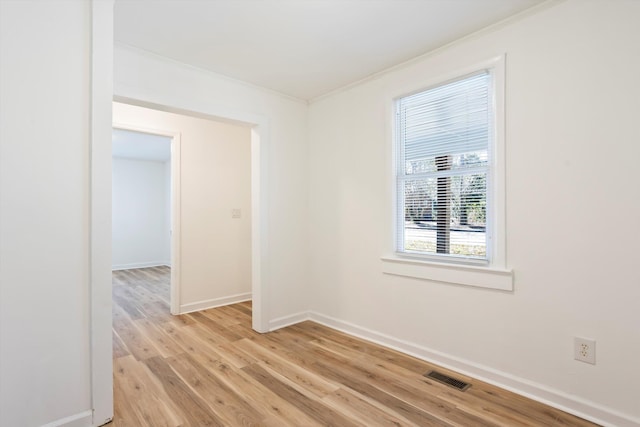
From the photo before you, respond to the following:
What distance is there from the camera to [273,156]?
3457mm

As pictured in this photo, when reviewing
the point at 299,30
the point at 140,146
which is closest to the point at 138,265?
the point at 140,146

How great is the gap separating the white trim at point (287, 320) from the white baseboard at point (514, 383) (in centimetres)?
68

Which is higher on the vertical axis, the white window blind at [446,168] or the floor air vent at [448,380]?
the white window blind at [446,168]

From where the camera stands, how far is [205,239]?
419 cm

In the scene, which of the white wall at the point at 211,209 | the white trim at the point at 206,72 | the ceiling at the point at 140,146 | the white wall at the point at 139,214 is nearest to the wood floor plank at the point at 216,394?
the white wall at the point at 211,209

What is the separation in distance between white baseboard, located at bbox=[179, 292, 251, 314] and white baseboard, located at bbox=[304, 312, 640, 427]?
187 cm

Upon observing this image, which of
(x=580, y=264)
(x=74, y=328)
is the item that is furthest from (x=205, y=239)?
(x=580, y=264)

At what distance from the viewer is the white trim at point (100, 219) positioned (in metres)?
1.83

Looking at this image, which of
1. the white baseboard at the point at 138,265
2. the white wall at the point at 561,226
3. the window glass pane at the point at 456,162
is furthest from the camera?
the white baseboard at the point at 138,265

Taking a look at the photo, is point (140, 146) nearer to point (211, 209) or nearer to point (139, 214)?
point (139, 214)

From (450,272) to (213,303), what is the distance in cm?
Answer: 304

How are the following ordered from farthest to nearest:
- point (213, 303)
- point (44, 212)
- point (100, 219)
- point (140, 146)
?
1. point (140, 146)
2. point (213, 303)
3. point (100, 219)
4. point (44, 212)

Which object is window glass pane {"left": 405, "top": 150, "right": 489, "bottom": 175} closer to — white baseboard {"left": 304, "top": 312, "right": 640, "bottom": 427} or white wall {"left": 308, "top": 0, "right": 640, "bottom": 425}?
white wall {"left": 308, "top": 0, "right": 640, "bottom": 425}

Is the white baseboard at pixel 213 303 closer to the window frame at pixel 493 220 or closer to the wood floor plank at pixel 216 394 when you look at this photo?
the wood floor plank at pixel 216 394
